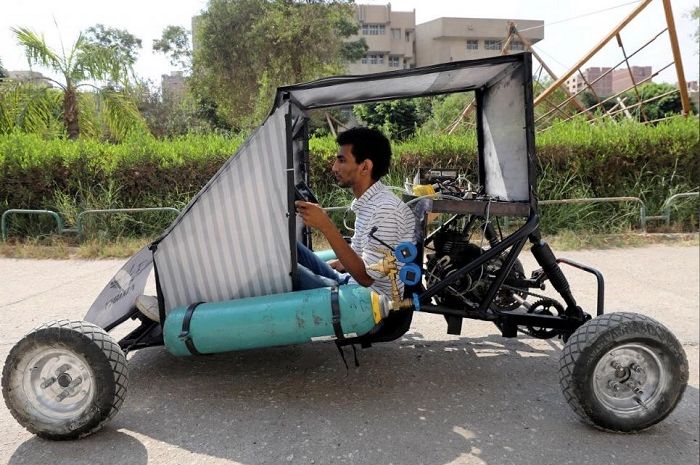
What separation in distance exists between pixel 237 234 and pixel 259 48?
1965 cm

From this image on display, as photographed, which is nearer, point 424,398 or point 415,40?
point 424,398

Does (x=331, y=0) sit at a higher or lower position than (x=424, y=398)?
higher

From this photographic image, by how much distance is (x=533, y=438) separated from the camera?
9.45ft

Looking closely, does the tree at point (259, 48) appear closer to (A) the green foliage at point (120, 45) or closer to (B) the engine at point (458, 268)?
(A) the green foliage at point (120, 45)

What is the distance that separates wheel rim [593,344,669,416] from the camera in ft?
9.39

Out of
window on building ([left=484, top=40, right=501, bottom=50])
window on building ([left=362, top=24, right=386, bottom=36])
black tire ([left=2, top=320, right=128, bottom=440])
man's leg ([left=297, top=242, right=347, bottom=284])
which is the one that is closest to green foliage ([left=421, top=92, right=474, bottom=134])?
man's leg ([left=297, top=242, right=347, bottom=284])

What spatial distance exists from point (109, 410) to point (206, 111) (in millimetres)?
29452

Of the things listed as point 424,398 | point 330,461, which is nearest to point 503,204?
point 424,398

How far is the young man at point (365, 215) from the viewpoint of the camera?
3.11 meters

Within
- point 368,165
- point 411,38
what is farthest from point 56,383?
point 411,38

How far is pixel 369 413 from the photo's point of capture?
318cm

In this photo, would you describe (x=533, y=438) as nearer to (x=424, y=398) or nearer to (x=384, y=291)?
(x=424, y=398)

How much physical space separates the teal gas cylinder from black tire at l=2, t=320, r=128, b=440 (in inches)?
14.1

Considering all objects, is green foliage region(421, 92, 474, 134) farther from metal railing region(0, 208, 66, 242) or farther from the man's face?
the man's face
